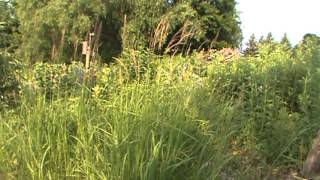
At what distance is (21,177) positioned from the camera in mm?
Answer: 3885

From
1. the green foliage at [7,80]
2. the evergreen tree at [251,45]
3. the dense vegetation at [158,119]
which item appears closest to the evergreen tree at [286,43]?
the evergreen tree at [251,45]

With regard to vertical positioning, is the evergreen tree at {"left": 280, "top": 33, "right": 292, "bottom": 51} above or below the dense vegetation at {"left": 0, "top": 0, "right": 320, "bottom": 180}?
above

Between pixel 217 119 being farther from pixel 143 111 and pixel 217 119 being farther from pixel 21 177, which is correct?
pixel 21 177

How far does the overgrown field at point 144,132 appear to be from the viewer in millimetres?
3578

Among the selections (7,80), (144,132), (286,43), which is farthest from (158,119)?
(286,43)

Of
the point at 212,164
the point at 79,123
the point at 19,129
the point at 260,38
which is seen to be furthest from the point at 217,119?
the point at 260,38

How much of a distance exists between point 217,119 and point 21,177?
4.60 ft

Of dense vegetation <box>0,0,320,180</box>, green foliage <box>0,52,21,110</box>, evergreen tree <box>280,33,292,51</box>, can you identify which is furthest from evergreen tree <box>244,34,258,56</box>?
green foliage <box>0,52,21,110</box>

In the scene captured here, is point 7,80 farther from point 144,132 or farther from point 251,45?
point 251,45

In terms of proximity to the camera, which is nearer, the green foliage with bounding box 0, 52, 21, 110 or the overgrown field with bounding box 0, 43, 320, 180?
the overgrown field with bounding box 0, 43, 320, 180

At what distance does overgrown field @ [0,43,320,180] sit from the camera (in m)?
3.58

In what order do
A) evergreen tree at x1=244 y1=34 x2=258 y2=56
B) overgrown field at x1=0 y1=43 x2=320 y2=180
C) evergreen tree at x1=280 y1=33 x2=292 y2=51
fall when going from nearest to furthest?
overgrown field at x1=0 y1=43 x2=320 y2=180 < evergreen tree at x1=280 y1=33 x2=292 y2=51 < evergreen tree at x1=244 y1=34 x2=258 y2=56

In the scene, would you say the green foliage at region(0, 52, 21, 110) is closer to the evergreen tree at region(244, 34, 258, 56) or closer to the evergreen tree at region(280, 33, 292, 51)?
the evergreen tree at region(280, 33, 292, 51)

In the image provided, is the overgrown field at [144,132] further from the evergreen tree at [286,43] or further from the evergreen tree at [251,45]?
the evergreen tree at [251,45]
